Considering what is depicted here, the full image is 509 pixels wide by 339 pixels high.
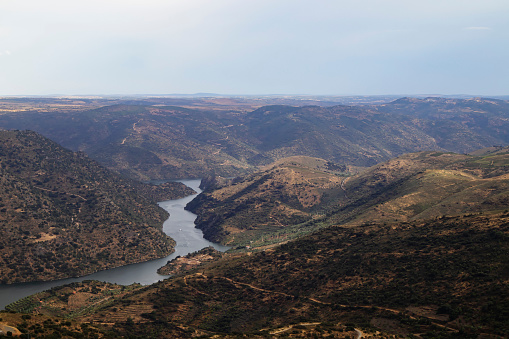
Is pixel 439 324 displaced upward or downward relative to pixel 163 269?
upward

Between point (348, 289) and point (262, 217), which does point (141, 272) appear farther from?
point (348, 289)

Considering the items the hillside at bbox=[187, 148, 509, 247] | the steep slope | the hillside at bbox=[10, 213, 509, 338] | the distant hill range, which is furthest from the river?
the hillside at bbox=[10, 213, 509, 338]

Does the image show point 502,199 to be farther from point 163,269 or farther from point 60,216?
point 60,216

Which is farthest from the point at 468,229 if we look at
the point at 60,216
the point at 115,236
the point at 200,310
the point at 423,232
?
the point at 60,216

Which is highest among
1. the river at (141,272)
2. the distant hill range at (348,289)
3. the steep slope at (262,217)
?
the distant hill range at (348,289)

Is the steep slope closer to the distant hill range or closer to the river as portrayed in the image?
the river

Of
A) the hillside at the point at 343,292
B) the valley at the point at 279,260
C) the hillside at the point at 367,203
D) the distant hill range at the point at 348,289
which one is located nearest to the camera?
the distant hill range at the point at 348,289

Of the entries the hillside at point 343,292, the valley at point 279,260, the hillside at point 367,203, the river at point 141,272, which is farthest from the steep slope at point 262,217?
the hillside at point 343,292

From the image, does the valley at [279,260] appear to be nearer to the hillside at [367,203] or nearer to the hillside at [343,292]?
the hillside at [343,292]
